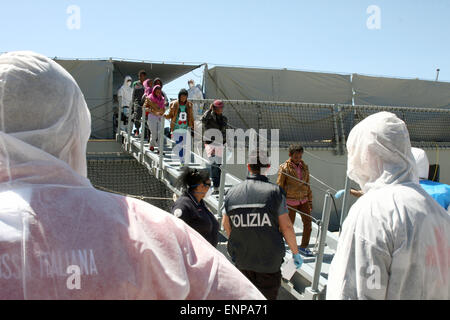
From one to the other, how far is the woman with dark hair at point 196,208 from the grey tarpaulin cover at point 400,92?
10601mm

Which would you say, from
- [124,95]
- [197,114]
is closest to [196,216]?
[197,114]

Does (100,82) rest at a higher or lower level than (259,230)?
higher

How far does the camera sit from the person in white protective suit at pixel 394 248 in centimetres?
141

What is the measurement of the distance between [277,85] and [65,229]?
1139 cm

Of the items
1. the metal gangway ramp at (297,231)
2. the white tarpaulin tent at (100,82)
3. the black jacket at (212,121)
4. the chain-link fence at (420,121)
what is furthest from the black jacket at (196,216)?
the chain-link fence at (420,121)

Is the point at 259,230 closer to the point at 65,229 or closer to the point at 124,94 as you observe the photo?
the point at 65,229

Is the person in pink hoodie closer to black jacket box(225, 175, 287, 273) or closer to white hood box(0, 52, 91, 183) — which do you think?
black jacket box(225, 175, 287, 273)

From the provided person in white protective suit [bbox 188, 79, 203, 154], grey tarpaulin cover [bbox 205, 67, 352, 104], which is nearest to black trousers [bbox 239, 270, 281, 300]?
person in white protective suit [bbox 188, 79, 203, 154]

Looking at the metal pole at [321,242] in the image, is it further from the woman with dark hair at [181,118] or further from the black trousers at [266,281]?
the woman with dark hair at [181,118]

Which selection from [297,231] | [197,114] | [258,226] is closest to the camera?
[258,226]

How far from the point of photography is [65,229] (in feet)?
2.72

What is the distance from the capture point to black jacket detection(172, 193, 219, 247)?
122 inches

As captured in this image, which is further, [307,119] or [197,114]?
[307,119]

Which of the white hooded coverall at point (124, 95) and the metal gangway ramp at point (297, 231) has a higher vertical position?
the white hooded coverall at point (124, 95)
